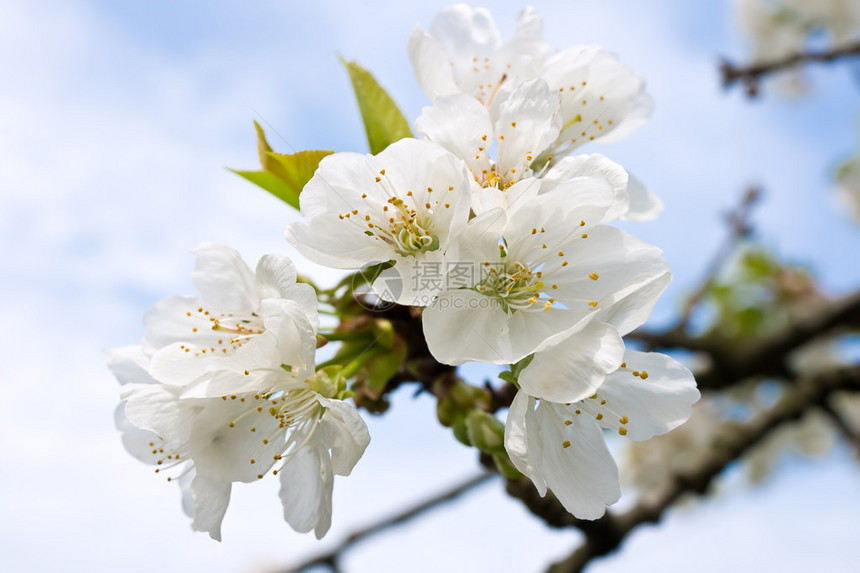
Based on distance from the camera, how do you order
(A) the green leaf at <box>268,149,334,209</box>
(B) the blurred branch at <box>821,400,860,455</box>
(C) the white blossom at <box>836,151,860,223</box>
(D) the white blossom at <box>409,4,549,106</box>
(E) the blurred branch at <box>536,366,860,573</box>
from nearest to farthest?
(A) the green leaf at <box>268,149,334,209</box>, (D) the white blossom at <box>409,4,549,106</box>, (E) the blurred branch at <box>536,366,860,573</box>, (B) the blurred branch at <box>821,400,860,455</box>, (C) the white blossom at <box>836,151,860,223</box>

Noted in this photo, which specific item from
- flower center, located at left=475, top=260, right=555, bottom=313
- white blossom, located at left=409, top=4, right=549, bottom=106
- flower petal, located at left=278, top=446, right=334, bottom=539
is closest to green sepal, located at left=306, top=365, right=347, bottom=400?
flower petal, located at left=278, top=446, right=334, bottom=539

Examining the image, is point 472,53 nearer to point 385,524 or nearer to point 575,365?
point 575,365

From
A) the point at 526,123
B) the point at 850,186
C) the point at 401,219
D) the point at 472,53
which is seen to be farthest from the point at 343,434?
the point at 850,186

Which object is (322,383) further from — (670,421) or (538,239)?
(670,421)

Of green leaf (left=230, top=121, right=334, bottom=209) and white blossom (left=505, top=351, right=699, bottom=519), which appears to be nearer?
white blossom (left=505, top=351, right=699, bottom=519)

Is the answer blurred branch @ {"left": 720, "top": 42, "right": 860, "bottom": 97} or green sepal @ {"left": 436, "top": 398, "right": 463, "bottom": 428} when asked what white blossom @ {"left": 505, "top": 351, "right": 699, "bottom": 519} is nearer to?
green sepal @ {"left": 436, "top": 398, "right": 463, "bottom": 428}

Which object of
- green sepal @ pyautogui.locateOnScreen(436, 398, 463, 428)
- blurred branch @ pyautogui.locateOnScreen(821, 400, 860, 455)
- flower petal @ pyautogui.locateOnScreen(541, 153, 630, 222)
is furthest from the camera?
blurred branch @ pyautogui.locateOnScreen(821, 400, 860, 455)
